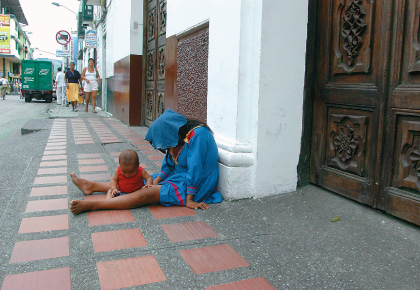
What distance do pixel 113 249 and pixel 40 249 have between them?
18.0 inches

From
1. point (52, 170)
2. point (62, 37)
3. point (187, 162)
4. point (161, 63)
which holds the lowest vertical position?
point (52, 170)

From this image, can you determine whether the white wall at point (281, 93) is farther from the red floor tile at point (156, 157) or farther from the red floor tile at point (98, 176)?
the red floor tile at point (156, 157)

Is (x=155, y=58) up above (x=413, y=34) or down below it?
above

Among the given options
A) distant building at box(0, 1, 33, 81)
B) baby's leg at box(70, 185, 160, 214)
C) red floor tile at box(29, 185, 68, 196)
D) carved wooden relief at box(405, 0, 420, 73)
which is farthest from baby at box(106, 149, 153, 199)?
distant building at box(0, 1, 33, 81)

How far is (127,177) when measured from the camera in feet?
11.3

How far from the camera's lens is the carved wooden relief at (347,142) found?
2981 mm

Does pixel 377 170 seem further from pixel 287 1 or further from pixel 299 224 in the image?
pixel 287 1

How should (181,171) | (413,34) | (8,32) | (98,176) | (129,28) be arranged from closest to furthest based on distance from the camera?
(413,34) → (181,171) → (98,176) → (129,28) → (8,32)

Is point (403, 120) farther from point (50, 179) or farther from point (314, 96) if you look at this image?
point (50, 179)

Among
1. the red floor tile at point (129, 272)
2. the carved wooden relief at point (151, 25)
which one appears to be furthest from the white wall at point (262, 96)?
the carved wooden relief at point (151, 25)

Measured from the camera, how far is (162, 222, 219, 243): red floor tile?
2.68 meters

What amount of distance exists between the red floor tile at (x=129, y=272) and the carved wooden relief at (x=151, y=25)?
702cm

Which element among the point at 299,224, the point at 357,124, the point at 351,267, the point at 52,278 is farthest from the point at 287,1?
the point at 52,278

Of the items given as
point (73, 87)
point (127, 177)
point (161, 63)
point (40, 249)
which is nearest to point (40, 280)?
point (40, 249)
